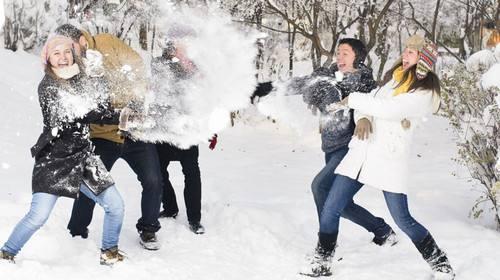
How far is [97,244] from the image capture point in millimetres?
4828

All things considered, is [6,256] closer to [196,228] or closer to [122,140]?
[122,140]

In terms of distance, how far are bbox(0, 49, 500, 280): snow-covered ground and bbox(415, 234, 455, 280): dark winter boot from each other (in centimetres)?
19

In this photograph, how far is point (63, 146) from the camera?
404 centimetres

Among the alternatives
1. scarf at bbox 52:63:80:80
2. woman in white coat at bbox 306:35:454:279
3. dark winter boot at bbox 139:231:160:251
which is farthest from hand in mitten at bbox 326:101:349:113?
scarf at bbox 52:63:80:80

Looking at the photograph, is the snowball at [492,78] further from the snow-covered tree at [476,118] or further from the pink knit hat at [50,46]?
the pink knit hat at [50,46]

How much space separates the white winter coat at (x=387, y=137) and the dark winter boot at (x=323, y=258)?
0.55 metres

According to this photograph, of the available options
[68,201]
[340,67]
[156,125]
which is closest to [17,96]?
[68,201]

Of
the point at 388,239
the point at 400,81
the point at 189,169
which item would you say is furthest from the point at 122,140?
the point at 388,239

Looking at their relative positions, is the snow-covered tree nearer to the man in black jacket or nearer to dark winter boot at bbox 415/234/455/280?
dark winter boot at bbox 415/234/455/280

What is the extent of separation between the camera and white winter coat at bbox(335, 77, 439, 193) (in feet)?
13.7

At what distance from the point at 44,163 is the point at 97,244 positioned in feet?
3.49

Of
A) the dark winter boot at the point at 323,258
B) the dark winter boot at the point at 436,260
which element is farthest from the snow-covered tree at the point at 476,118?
the dark winter boot at the point at 323,258

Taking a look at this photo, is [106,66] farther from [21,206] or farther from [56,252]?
[21,206]

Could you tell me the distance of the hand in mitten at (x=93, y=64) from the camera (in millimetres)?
4237
